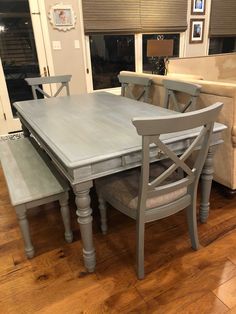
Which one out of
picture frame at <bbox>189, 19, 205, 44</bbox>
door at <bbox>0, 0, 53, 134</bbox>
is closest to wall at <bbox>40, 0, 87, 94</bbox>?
door at <bbox>0, 0, 53, 134</bbox>

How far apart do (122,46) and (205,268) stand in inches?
156

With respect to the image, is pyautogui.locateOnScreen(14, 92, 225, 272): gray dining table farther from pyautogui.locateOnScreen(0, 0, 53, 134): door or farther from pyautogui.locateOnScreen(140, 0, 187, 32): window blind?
pyautogui.locateOnScreen(140, 0, 187, 32): window blind

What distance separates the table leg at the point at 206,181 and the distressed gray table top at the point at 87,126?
8.2 inches

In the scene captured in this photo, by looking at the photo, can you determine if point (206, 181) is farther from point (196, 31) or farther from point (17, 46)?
point (196, 31)

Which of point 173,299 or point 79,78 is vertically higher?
point 79,78

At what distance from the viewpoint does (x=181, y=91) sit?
2.05 meters

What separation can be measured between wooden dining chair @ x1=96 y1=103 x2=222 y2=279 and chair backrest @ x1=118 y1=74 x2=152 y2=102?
1114 mm

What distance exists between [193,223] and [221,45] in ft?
16.7

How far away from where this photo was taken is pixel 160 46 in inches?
152

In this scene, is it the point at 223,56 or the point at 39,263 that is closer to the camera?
the point at 39,263

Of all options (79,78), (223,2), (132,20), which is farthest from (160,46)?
(223,2)

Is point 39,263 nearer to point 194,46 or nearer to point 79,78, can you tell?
point 79,78

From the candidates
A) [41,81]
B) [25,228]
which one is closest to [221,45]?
[41,81]

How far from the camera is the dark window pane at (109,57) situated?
168 inches
